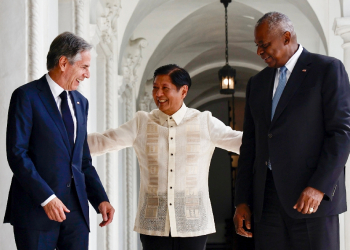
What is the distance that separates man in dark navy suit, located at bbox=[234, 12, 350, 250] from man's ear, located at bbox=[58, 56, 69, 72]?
3.48 feet

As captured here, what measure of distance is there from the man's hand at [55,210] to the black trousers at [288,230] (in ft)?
3.52

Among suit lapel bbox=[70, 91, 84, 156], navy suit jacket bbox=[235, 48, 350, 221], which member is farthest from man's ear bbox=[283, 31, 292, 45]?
suit lapel bbox=[70, 91, 84, 156]

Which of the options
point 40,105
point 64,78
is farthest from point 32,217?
point 64,78

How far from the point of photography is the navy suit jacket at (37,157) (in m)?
2.78

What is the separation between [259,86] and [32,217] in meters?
1.49

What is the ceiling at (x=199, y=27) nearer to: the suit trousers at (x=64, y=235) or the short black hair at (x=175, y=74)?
the short black hair at (x=175, y=74)

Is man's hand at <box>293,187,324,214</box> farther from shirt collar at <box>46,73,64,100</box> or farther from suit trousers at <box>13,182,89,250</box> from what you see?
shirt collar at <box>46,73,64,100</box>

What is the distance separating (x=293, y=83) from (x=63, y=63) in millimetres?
1254

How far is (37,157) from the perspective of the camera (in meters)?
2.88

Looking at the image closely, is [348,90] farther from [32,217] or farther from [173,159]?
[32,217]

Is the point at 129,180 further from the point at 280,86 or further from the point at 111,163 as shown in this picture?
the point at 280,86

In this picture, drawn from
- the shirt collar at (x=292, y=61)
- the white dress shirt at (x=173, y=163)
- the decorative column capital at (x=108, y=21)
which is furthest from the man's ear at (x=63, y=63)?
the decorative column capital at (x=108, y=21)

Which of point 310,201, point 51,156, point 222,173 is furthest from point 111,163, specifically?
point 222,173

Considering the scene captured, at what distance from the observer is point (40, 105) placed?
115 inches
